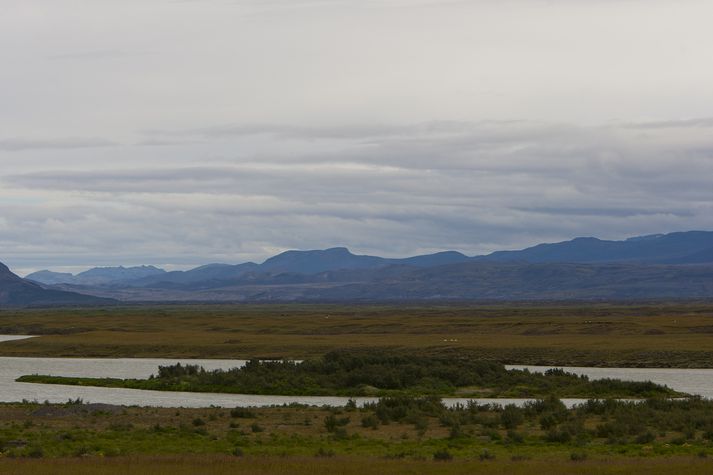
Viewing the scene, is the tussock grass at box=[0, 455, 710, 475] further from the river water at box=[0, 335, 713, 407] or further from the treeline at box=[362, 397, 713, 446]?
the river water at box=[0, 335, 713, 407]

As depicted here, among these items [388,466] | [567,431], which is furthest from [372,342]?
[388,466]

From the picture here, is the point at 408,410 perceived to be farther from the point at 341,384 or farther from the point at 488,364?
the point at 488,364

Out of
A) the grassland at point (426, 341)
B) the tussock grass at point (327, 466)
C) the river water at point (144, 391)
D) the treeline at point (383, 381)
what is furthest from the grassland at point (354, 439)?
the grassland at point (426, 341)

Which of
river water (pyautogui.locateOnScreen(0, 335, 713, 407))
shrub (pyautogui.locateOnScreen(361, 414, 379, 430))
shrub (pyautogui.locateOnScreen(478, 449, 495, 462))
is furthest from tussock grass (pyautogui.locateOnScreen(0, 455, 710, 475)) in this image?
river water (pyautogui.locateOnScreen(0, 335, 713, 407))

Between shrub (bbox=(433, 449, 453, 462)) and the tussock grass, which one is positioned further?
shrub (bbox=(433, 449, 453, 462))

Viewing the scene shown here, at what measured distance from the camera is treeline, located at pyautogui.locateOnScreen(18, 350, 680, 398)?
5466 cm

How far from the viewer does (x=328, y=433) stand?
36719mm

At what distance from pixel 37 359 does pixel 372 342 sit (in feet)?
92.6

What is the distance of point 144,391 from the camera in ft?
189

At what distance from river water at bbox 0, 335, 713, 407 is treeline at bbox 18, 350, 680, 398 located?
1.65 meters

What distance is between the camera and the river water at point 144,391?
5150 cm

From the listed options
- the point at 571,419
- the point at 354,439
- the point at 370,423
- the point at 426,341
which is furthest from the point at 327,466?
the point at 426,341

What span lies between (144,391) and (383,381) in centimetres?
1283

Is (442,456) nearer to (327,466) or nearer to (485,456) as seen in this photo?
(485,456)
